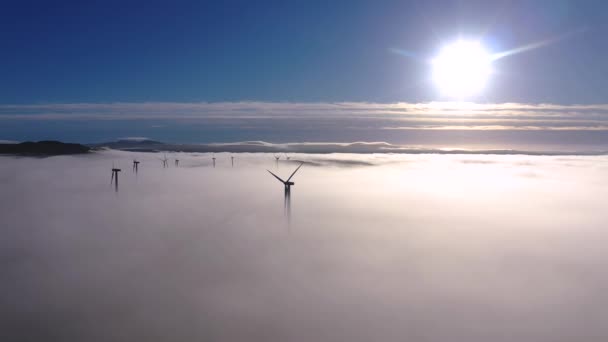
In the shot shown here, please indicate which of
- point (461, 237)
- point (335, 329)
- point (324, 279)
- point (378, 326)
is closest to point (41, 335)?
point (335, 329)

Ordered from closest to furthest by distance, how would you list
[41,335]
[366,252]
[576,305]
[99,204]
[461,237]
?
[41,335] < [576,305] < [366,252] < [461,237] < [99,204]

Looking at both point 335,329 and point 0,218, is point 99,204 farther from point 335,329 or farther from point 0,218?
point 335,329

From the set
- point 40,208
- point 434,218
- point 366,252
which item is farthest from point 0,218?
point 434,218

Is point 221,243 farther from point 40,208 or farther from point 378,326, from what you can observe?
point 40,208

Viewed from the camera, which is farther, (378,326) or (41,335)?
(378,326)

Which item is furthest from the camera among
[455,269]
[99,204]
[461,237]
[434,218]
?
[99,204]

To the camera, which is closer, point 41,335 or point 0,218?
point 41,335

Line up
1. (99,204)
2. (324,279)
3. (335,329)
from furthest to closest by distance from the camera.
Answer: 1. (99,204)
2. (324,279)
3. (335,329)

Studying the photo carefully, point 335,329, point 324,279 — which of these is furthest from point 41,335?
point 324,279

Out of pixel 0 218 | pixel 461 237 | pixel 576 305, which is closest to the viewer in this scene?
pixel 576 305
